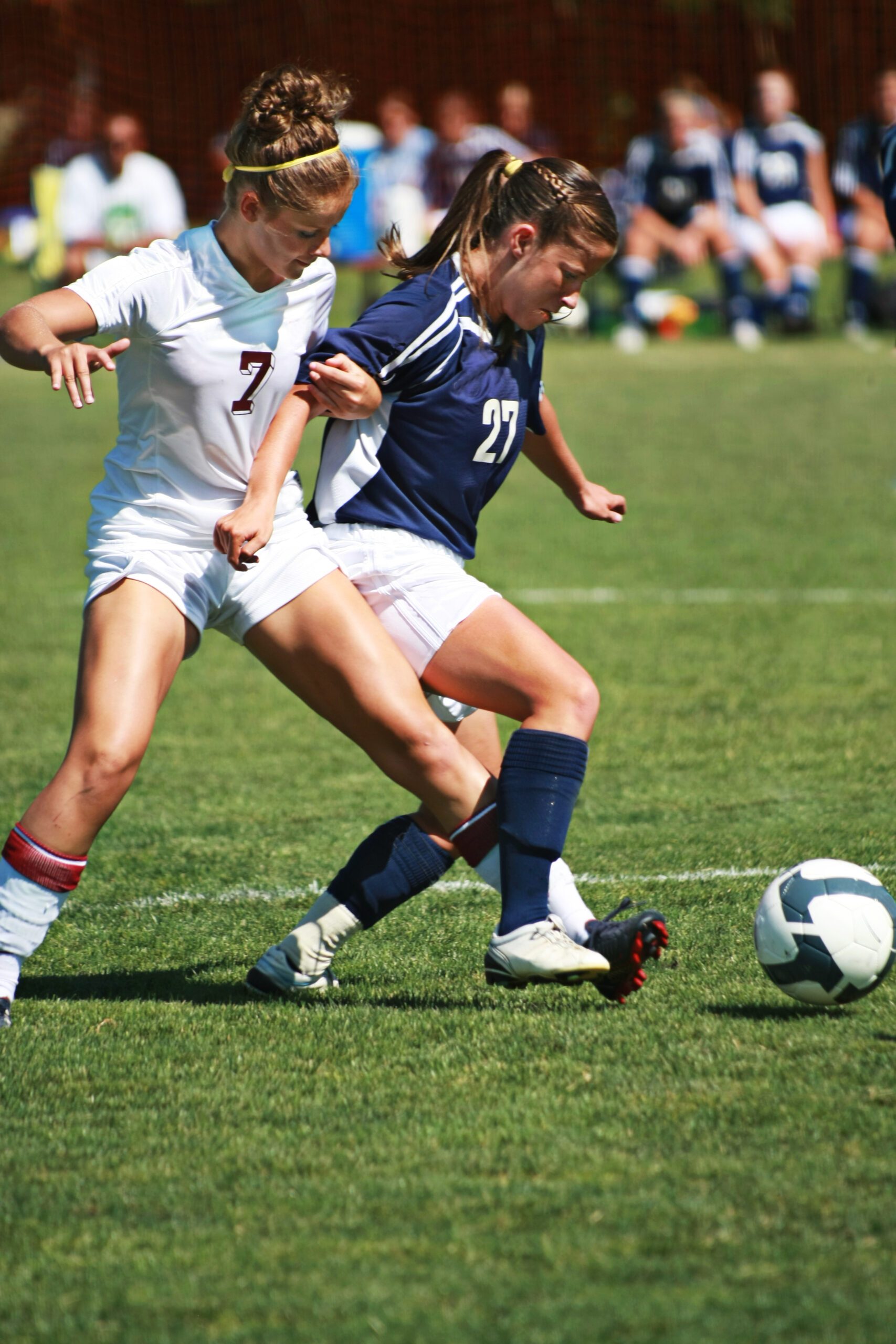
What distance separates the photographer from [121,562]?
12.0 ft

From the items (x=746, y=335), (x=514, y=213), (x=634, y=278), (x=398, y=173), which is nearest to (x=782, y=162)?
(x=746, y=335)

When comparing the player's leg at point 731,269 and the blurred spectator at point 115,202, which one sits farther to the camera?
the player's leg at point 731,269

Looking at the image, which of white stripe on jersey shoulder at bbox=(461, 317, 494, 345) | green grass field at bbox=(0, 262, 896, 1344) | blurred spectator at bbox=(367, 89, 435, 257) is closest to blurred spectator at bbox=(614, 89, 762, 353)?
blurred spectator at bbox=(367, 89, 435, 257)

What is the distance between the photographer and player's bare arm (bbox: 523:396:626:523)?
4.19 meters

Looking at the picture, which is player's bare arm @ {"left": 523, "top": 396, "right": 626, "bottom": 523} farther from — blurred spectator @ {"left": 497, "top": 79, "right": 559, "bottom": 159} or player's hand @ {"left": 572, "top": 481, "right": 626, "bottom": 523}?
blurred spectator @ {"left": 497, "top": 79, "right": 559, "bottom": 159}

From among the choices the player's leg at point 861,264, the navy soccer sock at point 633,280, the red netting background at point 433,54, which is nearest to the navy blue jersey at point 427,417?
the navy soccer sock at point 633,280

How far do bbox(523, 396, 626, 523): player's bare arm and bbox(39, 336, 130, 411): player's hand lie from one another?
121 cm

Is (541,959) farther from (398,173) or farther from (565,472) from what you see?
(398,173)

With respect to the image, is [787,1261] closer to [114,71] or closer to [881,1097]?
[881,1097]

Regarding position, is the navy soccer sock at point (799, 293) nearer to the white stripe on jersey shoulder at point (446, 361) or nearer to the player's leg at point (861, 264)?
the player's leg at point (861, 264)

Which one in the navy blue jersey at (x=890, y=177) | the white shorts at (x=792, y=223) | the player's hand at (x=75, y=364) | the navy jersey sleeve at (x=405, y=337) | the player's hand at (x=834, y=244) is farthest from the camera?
the player's hand at (x=834, y=244)

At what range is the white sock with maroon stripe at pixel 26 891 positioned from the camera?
3.56 metres

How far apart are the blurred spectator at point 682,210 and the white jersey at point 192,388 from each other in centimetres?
1374

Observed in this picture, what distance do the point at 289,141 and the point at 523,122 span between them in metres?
14.9
